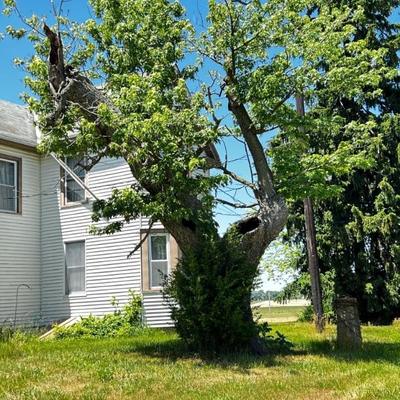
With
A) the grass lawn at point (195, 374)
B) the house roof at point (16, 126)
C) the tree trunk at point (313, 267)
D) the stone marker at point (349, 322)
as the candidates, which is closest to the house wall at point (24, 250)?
the house roof at point (16, 126)

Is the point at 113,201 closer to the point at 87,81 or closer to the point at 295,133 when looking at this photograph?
the point at 87,81

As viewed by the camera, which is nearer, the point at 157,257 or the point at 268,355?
the point at 268,355

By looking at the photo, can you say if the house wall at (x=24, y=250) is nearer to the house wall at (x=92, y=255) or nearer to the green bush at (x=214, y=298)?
the house wall at (x=92, y=255)

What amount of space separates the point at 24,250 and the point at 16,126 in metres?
4.48

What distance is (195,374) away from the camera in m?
8.16

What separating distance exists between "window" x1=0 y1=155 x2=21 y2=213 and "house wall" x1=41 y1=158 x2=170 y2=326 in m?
1.05

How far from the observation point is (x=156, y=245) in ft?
58.5

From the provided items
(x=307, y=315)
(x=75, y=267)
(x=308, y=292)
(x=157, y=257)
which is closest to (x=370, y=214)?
(x=308, y=292)

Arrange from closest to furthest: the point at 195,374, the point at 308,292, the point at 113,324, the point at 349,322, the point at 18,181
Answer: the point at 195,374 → the point at 349,322 → the point at 113,324 → the point at 18,181 → the point at 308,292

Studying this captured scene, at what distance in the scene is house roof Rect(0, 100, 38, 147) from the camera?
18.6m

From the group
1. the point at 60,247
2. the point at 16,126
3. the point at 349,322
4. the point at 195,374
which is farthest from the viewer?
the point at 16,126

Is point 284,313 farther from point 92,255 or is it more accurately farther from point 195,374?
point 195,374

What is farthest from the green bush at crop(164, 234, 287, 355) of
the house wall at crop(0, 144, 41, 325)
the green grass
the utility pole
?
the green grass

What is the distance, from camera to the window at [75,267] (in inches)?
739
